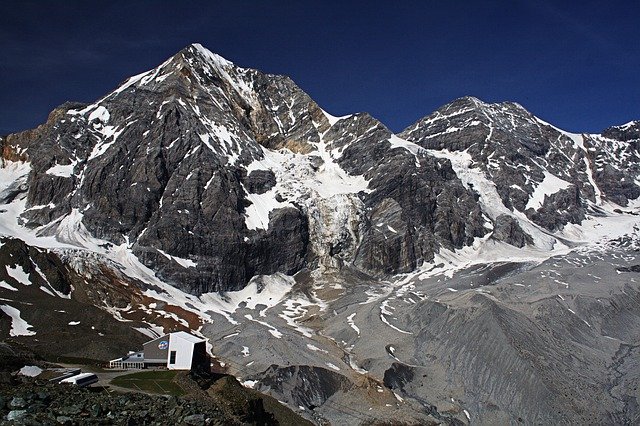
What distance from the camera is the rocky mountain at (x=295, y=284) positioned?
86.5m

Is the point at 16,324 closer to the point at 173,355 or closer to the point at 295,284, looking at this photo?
the point at 173,355

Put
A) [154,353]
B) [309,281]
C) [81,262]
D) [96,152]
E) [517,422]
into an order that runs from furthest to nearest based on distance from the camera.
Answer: [96,152]
[309,281]
[81,262]
[517,422]
[154,353]

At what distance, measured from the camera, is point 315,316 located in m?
134

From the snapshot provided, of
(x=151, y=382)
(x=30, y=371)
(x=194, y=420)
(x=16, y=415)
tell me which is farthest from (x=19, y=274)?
(x=16, y=415)

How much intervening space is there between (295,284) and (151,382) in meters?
116

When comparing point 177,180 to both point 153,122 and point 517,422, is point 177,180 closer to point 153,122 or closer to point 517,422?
point 153,122

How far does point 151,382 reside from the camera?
159ft

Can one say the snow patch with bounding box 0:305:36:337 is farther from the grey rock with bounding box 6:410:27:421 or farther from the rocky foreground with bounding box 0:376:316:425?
the grey rock with bounding box 6:410:27:421

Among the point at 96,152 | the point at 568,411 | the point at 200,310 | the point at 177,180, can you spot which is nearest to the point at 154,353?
the point at 568,411

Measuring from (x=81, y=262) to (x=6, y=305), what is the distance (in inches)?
1340

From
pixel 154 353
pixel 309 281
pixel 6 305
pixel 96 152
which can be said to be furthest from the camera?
pixel 96 152

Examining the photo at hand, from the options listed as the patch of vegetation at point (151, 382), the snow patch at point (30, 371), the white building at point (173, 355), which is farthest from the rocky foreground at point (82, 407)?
the white building at point (173, 355)

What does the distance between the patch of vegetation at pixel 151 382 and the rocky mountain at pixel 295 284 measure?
86.3ft

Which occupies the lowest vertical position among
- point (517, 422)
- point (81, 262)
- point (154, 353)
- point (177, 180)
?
point (517, 422)
